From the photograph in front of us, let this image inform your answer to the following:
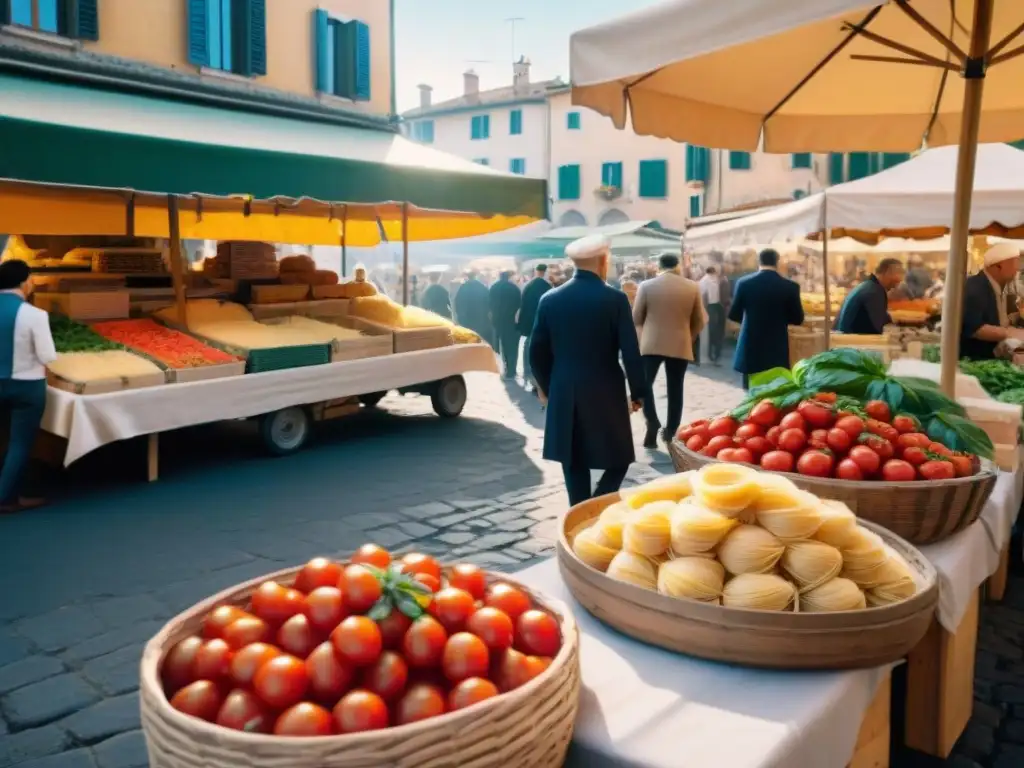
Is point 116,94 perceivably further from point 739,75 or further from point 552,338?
point 739,75

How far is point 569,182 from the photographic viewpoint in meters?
37.3

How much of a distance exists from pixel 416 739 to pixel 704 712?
65 centimetres

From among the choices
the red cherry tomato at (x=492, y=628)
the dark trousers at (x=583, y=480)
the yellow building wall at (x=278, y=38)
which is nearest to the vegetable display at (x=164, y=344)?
the dark trousers at (x=583, y=480)

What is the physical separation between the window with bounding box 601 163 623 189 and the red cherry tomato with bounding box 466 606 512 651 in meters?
35.3

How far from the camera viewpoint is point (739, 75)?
409 centimetres

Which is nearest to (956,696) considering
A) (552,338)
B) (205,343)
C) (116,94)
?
(552,338)

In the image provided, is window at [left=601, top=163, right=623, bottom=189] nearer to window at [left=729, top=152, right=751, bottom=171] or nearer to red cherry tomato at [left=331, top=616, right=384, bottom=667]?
window at [left=729, top=152, right=751, bottom=171]

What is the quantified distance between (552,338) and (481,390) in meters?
7.32

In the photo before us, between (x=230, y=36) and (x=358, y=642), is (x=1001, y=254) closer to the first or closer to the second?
(x=358, y=642)

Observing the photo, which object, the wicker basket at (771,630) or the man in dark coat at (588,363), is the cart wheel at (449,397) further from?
the wicker basket at (771,630)

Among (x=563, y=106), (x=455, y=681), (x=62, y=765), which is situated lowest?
(x=62, y=765)

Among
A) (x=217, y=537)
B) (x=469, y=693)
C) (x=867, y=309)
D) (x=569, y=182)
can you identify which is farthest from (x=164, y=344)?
(x=569, y=182)

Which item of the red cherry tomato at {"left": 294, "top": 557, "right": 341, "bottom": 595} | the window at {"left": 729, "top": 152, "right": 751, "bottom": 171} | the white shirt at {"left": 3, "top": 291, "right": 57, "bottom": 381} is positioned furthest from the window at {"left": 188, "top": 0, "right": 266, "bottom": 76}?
the window at {"left": 729, "top": 152, "right": 751, "bottom": 171}

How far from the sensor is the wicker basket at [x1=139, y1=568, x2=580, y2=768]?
4.03 feet
